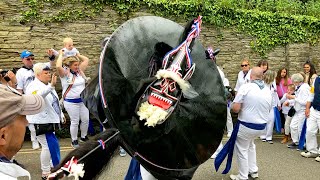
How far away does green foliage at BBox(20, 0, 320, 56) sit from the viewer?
8355mm

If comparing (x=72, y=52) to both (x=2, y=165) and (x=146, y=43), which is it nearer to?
(x=146, y=43)

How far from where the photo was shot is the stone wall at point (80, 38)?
26.1 ft

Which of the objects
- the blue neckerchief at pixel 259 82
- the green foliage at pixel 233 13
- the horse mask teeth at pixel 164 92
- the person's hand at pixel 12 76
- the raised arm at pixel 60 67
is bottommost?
the person's hand at pixel 12 76

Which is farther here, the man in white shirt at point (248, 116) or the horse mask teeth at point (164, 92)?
the man in white shirt at point (248, 116)

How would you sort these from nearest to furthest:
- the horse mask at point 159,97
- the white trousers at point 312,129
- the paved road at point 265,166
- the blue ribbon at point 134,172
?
1. the horse mask at point 159,97
2. the blue ribbon at point 134,172
3. the paved road at point 265,166
4. the white trousers at point 312,129

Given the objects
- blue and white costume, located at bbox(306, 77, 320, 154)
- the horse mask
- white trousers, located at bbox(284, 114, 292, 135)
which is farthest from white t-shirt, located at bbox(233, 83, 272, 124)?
white trousers, located at bbox(284, 114, 292, 135)

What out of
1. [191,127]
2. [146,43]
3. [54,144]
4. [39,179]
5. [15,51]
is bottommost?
[39,179]

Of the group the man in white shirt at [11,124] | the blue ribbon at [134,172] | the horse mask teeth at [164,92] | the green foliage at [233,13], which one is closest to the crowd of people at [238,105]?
the blue ribbon at [134,172]

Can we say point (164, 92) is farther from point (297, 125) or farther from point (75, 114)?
point (297, 125)

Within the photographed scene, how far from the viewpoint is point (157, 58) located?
3.11 meters

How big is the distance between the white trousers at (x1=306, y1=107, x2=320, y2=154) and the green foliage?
3615 millimetres

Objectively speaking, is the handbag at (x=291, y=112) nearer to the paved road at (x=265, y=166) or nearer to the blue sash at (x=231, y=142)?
the paved road at (x=265, y=166)

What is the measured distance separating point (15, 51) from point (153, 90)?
6245 millimetres

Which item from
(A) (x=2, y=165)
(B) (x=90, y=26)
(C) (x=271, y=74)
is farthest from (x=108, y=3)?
(A) (x=2, y=165)
